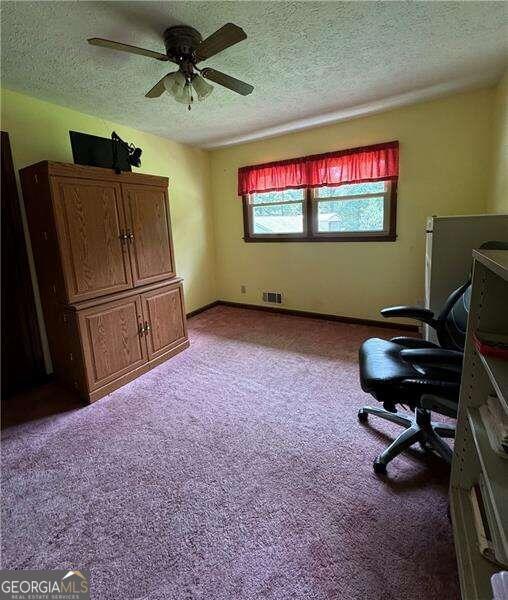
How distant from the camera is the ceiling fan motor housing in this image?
1588mm

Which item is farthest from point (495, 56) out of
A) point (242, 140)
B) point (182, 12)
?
point (242, 140)

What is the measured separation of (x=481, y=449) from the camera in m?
0.93

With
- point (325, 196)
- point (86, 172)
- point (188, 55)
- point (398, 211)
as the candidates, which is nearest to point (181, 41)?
point (188, 55)

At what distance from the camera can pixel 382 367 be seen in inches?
58.6

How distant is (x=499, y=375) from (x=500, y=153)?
240cm

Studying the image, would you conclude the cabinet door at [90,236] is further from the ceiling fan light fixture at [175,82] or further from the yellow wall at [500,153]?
the yellow wall at [500,153]

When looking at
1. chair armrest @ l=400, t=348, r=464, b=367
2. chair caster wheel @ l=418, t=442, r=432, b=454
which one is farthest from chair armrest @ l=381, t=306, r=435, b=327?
chair caster wheel @ l=418, t=442, r=432, b=454

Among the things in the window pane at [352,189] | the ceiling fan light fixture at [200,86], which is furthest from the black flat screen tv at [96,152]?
the window pane at [352,189]

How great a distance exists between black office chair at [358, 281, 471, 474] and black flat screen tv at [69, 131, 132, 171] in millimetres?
2338

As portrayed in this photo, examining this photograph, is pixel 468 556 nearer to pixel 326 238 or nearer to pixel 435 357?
pixel 435 357

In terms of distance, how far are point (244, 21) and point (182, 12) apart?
33cm

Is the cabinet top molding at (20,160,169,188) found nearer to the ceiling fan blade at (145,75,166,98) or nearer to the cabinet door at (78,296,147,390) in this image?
the ceiling fan blade at (145,75,166,98)

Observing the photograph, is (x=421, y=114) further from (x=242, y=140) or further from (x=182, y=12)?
(x=182, y=12)

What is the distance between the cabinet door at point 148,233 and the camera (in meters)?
2.48
